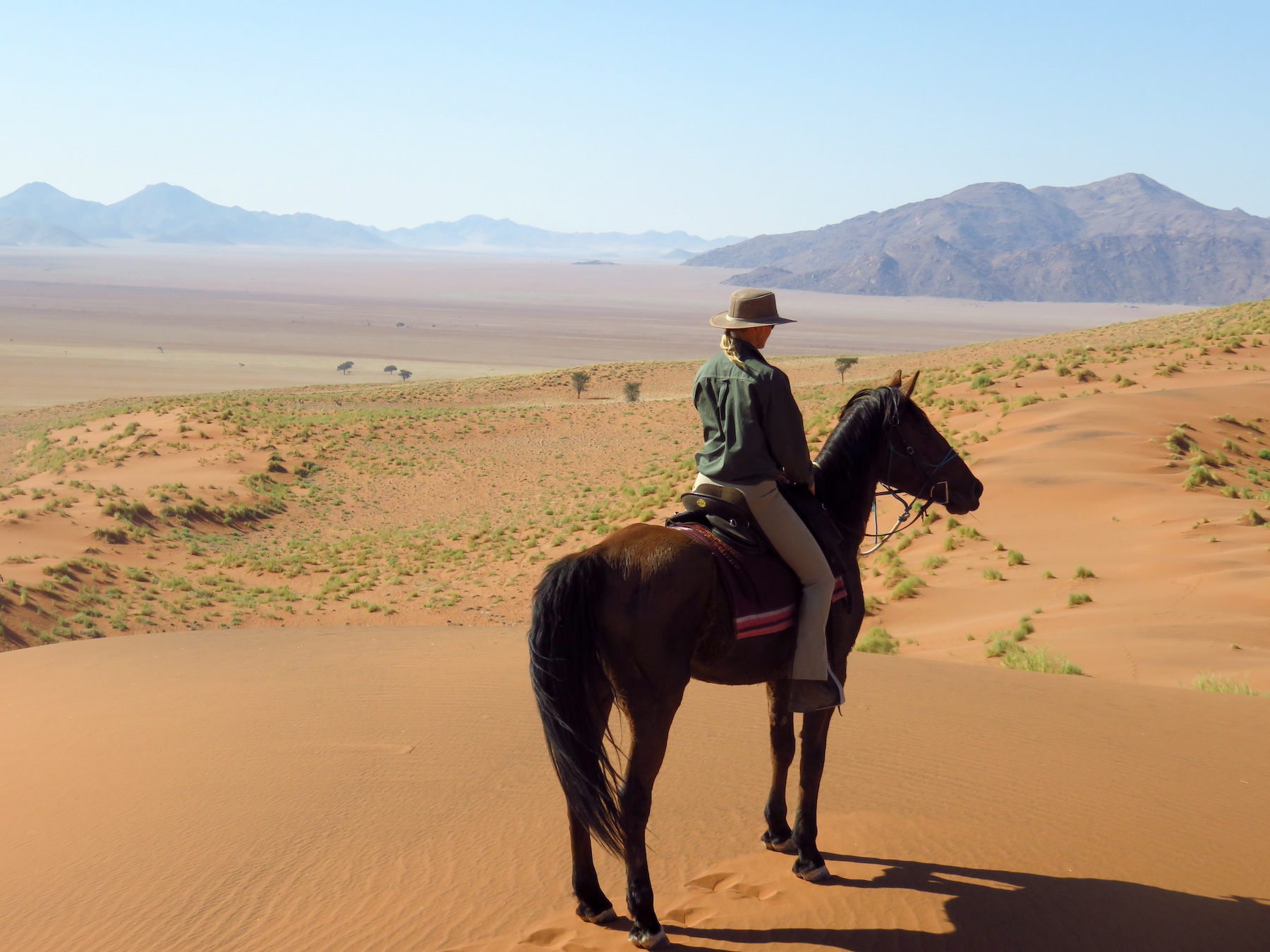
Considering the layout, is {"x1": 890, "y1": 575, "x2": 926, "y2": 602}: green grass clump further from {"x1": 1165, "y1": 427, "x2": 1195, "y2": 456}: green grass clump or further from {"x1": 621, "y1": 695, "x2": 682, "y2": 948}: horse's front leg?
{"x1": 621, "y1": 695, "x2": 682, "y2": 948}: horse's front leg

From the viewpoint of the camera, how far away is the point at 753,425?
468 cm

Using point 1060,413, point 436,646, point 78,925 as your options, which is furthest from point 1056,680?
point 1060,413

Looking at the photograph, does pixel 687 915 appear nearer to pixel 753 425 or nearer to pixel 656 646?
pixel 656 646

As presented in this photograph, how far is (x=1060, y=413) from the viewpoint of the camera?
22.5 meters

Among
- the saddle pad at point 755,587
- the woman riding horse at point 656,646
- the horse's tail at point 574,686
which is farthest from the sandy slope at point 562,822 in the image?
the saddle pad at point 755,587

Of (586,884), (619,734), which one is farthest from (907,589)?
(586,884)

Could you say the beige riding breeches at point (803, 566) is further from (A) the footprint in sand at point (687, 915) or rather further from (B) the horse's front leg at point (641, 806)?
(A) the footprint in sand at point (687, 915)

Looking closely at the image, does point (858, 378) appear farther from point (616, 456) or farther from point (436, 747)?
point (436, 747)

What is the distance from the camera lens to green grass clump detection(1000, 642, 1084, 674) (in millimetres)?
9680

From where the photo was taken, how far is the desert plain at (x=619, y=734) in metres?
4.92

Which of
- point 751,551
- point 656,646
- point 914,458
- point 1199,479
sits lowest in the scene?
point 1199,479

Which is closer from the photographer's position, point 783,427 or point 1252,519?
point 783,427

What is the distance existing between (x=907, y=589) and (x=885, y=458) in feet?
31.3

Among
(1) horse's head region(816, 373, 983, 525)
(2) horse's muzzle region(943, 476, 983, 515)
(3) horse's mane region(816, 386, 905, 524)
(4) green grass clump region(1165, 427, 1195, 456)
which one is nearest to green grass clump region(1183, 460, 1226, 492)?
(4) green grass clump region(1165, 427, 1195, 456)
